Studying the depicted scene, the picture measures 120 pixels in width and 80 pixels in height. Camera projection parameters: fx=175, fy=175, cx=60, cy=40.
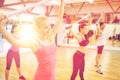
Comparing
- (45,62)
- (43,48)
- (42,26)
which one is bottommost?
(45,62)

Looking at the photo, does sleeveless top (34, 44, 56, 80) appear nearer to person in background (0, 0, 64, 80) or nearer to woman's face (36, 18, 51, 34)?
person in background (0, 0, 64, 80)

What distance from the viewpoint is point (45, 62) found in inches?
60.6

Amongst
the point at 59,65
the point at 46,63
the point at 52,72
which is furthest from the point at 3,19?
the point at 59,65

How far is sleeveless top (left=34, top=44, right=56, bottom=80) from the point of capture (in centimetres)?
150

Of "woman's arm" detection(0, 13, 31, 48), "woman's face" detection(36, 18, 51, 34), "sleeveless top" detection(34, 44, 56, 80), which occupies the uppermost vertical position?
"woman's face" detection(36, 18, 51, 34)

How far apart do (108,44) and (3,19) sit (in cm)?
909

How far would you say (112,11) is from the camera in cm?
894

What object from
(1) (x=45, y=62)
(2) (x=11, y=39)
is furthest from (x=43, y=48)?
(2) (x=11, y=39)

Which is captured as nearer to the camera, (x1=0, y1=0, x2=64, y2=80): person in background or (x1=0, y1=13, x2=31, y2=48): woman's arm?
(x1=0, y1=13, x2=31, y2=48): woman's arm

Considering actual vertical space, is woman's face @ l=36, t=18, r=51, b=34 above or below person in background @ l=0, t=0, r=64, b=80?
above

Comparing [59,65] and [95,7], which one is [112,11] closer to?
[95,7]

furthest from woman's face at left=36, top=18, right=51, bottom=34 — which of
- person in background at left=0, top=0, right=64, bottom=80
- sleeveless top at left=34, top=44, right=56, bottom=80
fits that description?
sleeveless top at left=34, top=44, right=56, bottom=80

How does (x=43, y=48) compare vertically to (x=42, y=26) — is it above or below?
below

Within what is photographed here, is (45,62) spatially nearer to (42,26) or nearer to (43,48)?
(43,48)
